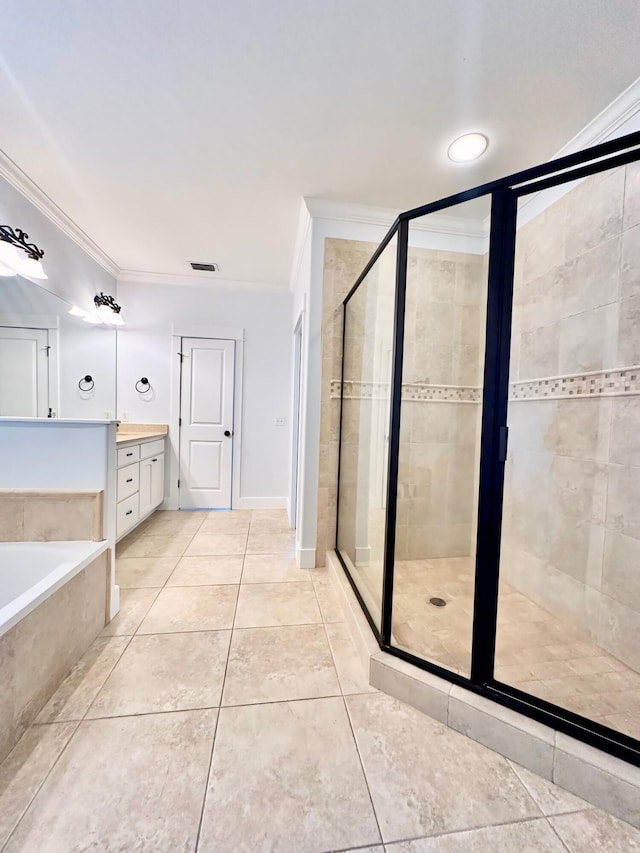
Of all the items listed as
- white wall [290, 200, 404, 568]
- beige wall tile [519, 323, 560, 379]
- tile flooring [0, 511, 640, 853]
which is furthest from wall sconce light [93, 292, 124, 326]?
beige wall tile [519, 323, 560, 379]

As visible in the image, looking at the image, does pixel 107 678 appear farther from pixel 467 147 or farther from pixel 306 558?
pixel 467 147

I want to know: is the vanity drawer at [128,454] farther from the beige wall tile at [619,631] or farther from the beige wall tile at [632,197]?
the beige wall tile at [632,197]

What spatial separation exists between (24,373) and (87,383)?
780 mm

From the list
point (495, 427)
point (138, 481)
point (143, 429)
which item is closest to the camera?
point (495, 427)

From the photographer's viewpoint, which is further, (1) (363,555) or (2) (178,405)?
(2) (178,405)

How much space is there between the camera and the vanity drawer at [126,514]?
2453 mm

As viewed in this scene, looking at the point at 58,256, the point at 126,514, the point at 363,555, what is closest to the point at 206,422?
the point at 126,514

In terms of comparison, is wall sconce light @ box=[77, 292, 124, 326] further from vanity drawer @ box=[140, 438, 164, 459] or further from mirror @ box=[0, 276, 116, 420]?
vanity drawer @ box=[140, 438, 164, 459]

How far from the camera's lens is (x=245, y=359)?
3.71 meters

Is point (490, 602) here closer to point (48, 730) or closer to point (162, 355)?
point (48, 730)

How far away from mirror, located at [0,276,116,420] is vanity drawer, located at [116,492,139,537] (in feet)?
2.70

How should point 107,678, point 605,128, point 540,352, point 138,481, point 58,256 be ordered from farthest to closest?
point 138,481, point 58,256, point 540,352, point 605,128, point 107,678

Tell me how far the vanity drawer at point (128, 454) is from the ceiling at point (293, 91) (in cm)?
178

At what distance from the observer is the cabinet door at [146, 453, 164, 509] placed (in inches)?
125
